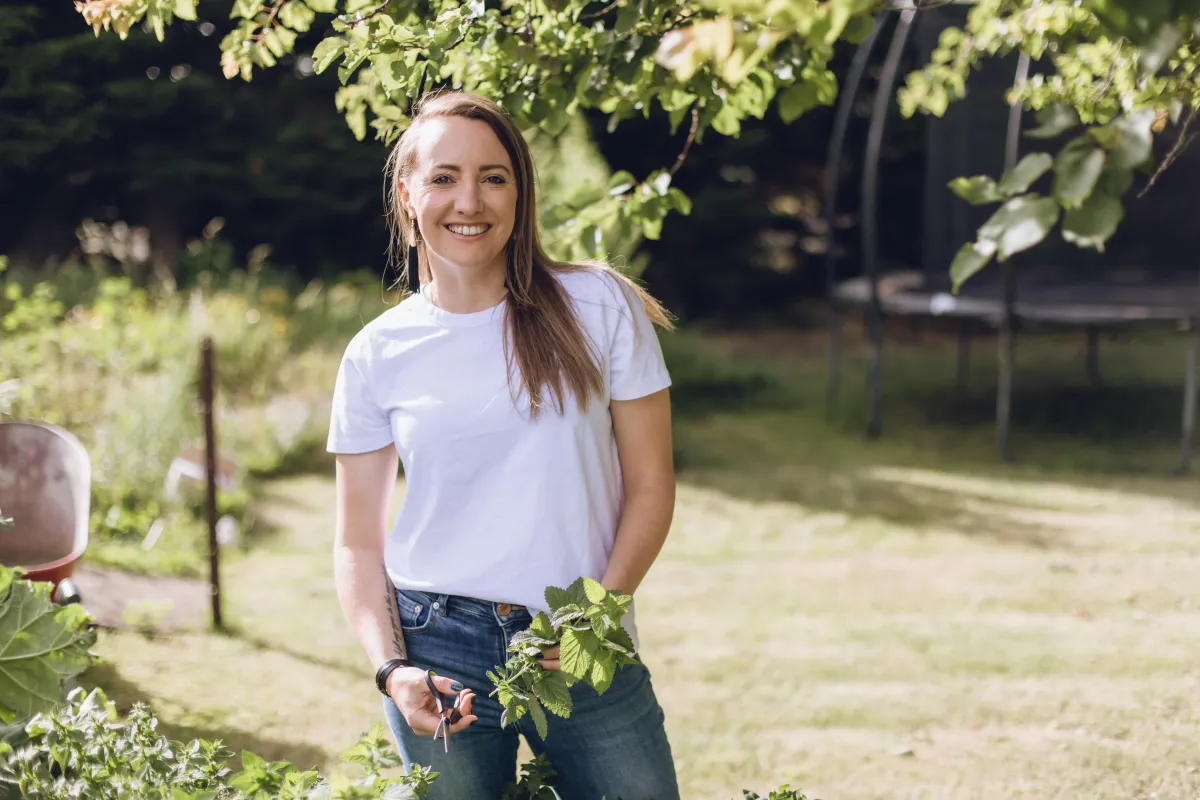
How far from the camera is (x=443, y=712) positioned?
183 centimetres

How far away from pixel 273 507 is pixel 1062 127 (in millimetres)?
5553

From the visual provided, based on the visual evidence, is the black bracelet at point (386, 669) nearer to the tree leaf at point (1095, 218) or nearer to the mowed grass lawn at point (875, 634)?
the tree leaf at point (1095, 218)

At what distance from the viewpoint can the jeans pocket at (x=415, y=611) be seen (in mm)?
1974

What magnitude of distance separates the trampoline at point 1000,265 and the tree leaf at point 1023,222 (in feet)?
18.9

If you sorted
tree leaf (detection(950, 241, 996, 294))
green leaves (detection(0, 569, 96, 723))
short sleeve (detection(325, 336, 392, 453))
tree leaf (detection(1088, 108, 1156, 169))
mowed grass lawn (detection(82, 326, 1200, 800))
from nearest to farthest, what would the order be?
1. tree leaf (detection(1088, 108, 1156, 169))
2. tree leaf (detection(950, 241, 996, 294))
3. short sleeve (detection(325, 336, 392, 453))
4. green leaves (detection(0, 569, 96, 723))
5. mowed grass lawn (detection(82, 326, 1200, 800))

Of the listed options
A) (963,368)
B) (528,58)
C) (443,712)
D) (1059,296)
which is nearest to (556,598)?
(443,712)

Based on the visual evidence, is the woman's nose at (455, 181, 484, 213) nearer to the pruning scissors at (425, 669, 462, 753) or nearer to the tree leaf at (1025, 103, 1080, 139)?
the pruning scissors at (425, 669, 462, 753)

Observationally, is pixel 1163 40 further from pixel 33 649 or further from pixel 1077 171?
pixel 33 649

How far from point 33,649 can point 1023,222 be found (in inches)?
73.1

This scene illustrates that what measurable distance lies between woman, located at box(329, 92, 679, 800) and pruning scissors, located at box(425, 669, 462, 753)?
0.05 feet

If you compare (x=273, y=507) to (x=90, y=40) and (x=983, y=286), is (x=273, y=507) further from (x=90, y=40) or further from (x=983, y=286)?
(x=983, y=286)

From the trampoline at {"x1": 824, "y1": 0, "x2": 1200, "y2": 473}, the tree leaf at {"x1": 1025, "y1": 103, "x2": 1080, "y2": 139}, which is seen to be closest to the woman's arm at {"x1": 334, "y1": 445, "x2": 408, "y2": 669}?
the tree leaf at {"x1": 1025, "y1": 103, "x2": 1080, "y2": 139}

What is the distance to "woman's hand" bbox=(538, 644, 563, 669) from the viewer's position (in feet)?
5.73

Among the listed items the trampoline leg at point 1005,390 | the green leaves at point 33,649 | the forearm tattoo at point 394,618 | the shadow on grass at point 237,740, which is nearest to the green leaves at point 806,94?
the forearm tattoo at point 394,618
